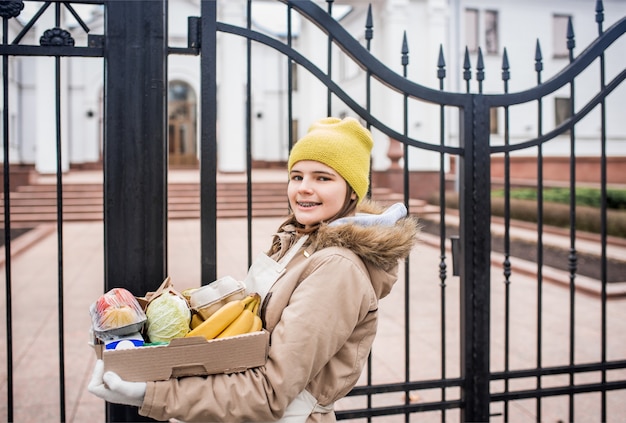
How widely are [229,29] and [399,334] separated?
4.00m

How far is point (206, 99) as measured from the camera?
2461 mm

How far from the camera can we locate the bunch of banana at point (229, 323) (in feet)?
5.37

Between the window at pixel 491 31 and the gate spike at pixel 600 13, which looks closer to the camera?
the gate spike at pixel 600 13

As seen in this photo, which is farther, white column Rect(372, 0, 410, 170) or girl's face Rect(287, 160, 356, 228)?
white column Rect(372, 0, 410, 170)

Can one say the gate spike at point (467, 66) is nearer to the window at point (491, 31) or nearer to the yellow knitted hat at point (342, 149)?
the yellow knitted hat at point (342, 149)

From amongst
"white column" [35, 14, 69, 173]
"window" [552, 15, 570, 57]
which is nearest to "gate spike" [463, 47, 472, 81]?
"white column" [35, 14, 69, 173]

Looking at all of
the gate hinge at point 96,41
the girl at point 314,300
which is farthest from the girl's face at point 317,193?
the gate hinge at point 96,41

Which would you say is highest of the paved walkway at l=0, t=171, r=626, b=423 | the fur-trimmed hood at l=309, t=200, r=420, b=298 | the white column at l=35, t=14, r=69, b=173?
the white column at l=35, t=14, r=69, b=173

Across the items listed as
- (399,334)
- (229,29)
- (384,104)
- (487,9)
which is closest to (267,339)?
(229,29)

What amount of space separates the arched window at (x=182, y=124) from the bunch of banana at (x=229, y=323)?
26049 millimetres

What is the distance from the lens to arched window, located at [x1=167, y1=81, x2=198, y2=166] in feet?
88.1

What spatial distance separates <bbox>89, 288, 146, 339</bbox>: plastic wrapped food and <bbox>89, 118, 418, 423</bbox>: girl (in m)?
0.10

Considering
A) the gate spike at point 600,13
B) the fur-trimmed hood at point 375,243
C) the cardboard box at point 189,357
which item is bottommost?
the cardboard box at point 189,357

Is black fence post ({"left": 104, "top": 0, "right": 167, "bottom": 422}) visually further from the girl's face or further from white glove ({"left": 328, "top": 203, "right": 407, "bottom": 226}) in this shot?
white glove ({"left": 328, "top": 203, "right": 407, "bottom": 226})
